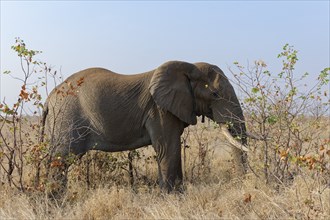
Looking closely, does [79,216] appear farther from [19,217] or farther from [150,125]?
[150,125]

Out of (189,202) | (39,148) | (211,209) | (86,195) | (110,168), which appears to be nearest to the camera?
(211,209)

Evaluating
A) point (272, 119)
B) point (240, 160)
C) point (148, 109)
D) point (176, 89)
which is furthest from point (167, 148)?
point (272, 119)

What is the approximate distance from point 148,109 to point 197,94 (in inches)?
32.6

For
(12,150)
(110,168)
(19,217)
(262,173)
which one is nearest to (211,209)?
(262,173)

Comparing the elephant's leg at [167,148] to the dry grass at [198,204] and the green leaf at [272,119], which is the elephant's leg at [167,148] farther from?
the green leaf at [272,119]

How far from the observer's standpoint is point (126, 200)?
5.47 metres

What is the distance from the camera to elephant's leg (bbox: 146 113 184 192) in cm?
671

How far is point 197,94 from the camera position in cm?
705

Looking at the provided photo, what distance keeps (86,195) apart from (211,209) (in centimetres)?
216

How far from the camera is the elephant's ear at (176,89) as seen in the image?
679 centimetres

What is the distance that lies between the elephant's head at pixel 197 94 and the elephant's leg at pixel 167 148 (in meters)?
0.23

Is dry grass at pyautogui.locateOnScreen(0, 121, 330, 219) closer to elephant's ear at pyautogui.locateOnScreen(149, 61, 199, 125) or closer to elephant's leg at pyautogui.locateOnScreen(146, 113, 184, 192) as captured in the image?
elephant's leg at pyautogui.locateOnScreen(146, 113, 184, 192)

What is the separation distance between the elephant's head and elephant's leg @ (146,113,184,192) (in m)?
0.23

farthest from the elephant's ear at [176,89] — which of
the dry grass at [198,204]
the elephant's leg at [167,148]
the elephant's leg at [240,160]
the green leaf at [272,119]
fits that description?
the green leaf at [272,119]
